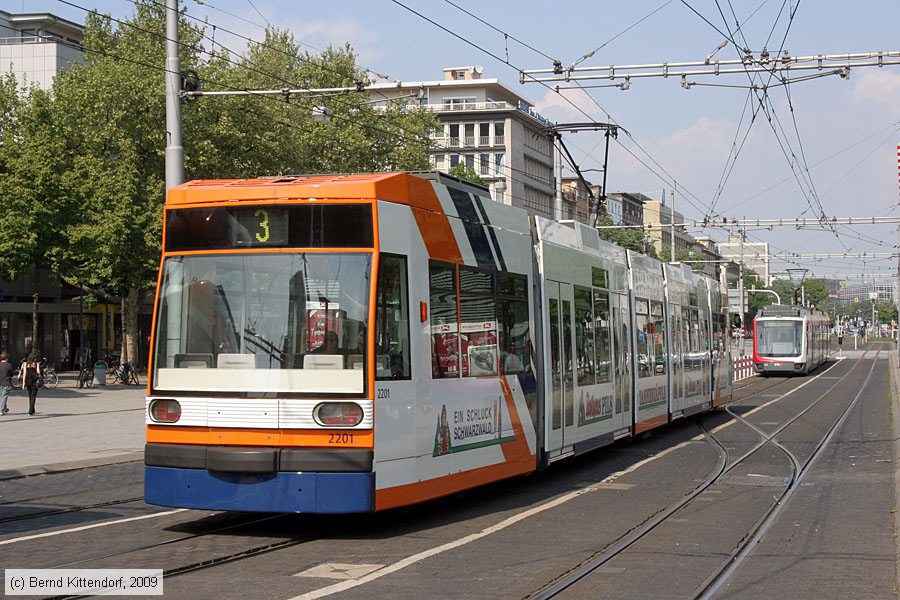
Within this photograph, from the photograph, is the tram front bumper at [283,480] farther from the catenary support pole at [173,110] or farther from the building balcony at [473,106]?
the building balcony at [473,106]

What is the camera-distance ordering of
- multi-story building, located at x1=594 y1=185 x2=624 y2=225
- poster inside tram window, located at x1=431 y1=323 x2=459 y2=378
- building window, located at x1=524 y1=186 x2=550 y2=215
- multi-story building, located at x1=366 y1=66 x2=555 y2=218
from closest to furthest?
poster inside tram window, located at x1=431 y1=323 x2=459 y2=378 < multi-story building, located at x1=366 y1=66 x2=555 y2=218 < building window, located at x1=524 y1=186 x2=550 y2=215 < multi-story building, located at x1=594 y1=185 x2=624 y2=225

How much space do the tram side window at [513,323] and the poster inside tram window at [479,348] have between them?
22 cm

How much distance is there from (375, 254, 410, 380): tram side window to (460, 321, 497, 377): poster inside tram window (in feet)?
3.98

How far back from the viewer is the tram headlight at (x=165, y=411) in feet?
31.6

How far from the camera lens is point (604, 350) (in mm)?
16125

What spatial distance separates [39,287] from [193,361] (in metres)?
42.7

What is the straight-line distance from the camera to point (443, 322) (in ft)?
34.9

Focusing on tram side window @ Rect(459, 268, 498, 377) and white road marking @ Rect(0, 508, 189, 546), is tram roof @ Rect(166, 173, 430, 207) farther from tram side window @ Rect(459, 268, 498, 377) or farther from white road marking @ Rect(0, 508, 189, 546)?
white road marking @ Rect(0, 508, 189, 546)

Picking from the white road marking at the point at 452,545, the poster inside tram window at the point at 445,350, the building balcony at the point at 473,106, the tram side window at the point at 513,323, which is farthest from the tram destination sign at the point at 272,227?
the building balcony at the point at 473,106

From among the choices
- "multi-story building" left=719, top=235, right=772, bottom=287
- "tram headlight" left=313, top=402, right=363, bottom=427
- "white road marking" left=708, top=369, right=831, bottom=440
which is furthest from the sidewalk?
"multi-story building" left=719, top=235, right=772, bottom=287

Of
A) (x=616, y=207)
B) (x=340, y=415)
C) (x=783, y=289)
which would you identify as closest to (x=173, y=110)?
(x=340, y=415)

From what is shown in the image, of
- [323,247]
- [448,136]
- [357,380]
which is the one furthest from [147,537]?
[448,136]

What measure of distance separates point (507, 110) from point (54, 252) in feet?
229

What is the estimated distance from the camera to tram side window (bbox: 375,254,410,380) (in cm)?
955
